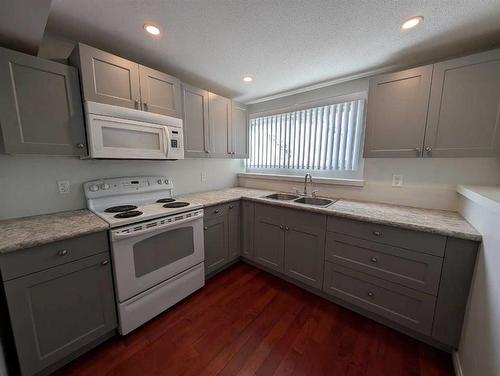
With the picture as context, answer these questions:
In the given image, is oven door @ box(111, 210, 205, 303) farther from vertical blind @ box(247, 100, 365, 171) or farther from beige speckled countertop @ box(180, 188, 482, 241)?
vertical blind @ box(247, 100, 365, 171)

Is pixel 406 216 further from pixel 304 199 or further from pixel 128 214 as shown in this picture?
pixel 128 214

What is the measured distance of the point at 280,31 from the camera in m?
1.41

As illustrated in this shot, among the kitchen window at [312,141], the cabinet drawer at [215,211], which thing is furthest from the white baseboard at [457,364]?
the cabinet drawer at [215,211]

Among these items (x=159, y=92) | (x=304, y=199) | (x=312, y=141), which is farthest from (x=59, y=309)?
(x=312, y=141)

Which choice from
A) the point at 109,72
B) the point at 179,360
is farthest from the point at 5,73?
the point at 179,360

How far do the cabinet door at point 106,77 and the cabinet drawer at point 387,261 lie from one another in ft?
7.06

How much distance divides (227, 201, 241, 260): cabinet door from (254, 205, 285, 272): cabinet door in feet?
0.81

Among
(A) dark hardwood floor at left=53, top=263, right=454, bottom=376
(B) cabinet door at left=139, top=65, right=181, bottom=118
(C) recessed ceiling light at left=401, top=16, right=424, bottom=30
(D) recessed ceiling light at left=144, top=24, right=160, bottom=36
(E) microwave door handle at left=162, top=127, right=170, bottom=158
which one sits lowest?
(A) dark hardwood floor at left=53, top=263, right=454, bottom=376

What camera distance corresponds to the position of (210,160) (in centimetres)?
284

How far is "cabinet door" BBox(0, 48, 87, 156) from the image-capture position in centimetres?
122

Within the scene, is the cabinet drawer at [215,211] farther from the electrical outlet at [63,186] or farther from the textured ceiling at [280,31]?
the textured ceiling at [280,31]

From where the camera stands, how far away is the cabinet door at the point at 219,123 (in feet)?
7.93

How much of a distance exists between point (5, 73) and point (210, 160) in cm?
192

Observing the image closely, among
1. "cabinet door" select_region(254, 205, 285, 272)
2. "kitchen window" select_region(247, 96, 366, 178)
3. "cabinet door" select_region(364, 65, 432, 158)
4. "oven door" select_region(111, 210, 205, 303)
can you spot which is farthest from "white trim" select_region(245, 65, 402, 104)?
"oven door" select_region(111, 210, 205, 303)
